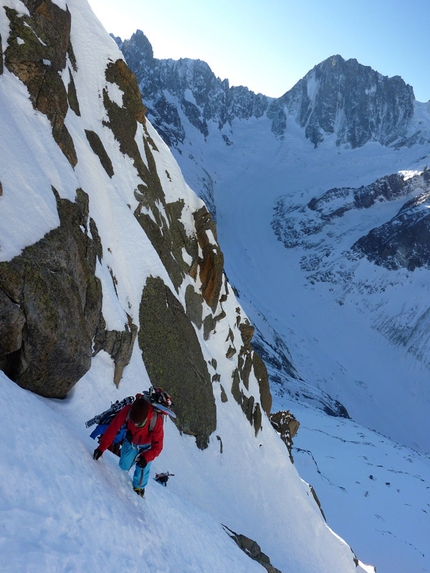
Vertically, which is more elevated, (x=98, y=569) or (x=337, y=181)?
(x=337, y=181)

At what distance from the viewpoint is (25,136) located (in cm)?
1051

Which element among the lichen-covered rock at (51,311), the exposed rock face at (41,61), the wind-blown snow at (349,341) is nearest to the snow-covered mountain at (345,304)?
the wind-blown snow at (349,341)

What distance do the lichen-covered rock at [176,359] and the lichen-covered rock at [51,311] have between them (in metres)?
5.78

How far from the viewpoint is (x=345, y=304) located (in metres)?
123

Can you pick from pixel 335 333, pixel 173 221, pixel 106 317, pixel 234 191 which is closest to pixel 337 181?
pixel 234 191

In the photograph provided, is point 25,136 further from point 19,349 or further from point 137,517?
point 137,517

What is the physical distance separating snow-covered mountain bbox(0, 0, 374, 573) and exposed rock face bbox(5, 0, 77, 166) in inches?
2.4

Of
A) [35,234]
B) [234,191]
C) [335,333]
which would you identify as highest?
[234,191]

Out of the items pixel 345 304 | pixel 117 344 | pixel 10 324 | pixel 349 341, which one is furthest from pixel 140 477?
pixel 345 304

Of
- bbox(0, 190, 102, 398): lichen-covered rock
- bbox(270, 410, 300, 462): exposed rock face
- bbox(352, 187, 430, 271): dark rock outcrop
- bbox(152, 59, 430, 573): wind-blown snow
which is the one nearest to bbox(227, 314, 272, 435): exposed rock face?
bbox(270, 410, 300, 462): exposed rock face

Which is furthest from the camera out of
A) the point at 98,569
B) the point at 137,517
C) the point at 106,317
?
the point at 106,317

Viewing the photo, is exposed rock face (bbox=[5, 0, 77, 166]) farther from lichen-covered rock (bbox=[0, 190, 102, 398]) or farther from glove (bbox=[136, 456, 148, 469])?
glove (bbox=[136, 456, 148, 469])

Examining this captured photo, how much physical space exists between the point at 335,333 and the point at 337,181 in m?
98.0

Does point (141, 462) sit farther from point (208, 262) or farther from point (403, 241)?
point (403, 241)
